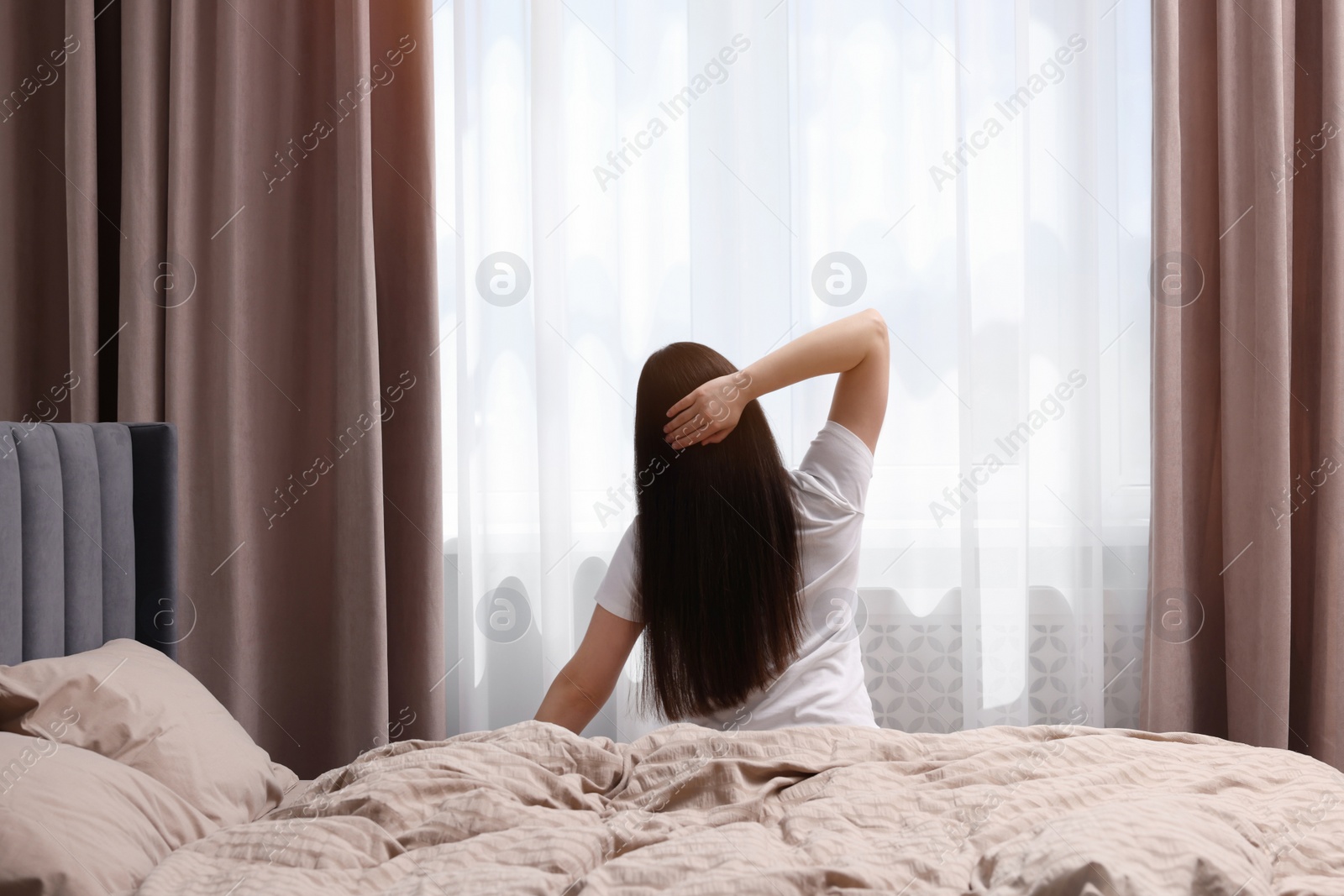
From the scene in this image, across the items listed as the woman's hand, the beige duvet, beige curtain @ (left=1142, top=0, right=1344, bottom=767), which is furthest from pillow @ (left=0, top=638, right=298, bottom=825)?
beige curtain @ (left=1142, top=0, right=1344, bottom=767)

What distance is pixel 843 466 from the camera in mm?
1495

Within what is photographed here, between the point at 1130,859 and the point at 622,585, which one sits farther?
the point at 622,585

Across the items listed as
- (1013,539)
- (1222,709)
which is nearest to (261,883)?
(1013,539)

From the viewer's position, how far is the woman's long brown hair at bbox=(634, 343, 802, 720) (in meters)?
1.38

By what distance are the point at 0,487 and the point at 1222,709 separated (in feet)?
9.26

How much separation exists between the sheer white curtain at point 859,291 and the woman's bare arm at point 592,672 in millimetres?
836

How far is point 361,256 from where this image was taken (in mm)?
2281

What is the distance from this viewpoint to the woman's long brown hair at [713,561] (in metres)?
1.38

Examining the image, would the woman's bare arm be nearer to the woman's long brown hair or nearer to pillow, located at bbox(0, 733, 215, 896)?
the woman's long brown hair

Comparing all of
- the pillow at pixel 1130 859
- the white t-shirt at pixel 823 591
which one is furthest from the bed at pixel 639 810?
the white t-shirt at pixel 823 591

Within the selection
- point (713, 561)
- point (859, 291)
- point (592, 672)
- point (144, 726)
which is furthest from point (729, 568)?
point (859, 291)

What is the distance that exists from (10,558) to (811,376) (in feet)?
4.65

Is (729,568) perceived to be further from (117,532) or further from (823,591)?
(117,532)

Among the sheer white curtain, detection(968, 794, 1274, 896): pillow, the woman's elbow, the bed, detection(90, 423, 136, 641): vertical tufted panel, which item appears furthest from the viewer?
the sheer white curtain
